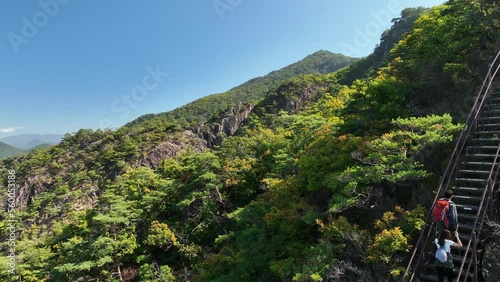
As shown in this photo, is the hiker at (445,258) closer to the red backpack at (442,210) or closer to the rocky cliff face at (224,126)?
the red backpack at (442,210)

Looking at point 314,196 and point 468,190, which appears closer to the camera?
point 468,190

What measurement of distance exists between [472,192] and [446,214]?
1.64 meters

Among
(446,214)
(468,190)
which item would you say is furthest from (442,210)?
(468,190)

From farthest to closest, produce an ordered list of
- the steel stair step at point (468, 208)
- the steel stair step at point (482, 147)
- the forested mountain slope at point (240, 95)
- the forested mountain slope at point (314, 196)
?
the forested mountain slope at point (240, 95), the forested mountain slope at point (314, 196), the steel stair step at point (482, 147), the steel stair step at point (468, 208)

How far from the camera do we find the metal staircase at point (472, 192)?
532 centimetres

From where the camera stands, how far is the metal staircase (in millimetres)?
5316

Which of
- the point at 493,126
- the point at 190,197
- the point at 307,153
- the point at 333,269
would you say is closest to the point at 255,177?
the point at 190,197

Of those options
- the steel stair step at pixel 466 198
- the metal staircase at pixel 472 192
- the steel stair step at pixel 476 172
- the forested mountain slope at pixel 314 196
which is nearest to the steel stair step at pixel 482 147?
the metal staircase at pixel 472 192

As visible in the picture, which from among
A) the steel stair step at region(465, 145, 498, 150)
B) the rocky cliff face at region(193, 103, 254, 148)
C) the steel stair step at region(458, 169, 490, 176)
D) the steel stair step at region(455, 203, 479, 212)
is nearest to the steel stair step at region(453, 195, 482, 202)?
the steel stair step at region(455, 203, 479, 212)

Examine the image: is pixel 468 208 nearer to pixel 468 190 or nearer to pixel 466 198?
pixel 466 198

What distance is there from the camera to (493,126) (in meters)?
7.58

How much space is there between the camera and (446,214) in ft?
17.7

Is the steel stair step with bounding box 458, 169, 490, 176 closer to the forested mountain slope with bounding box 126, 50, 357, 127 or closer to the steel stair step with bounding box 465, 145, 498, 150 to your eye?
the steel stair step with bounding box 465, 145, 498, 150

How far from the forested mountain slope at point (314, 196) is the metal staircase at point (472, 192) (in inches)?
22.0
